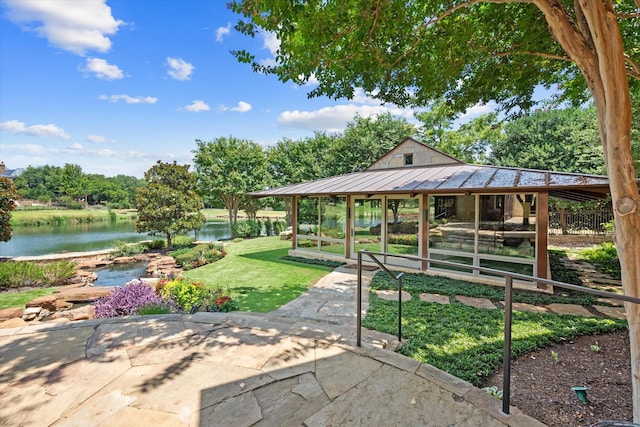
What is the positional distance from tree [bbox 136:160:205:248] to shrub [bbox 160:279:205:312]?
8.11 meters

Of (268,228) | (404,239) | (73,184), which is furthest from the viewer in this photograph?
(73,184)

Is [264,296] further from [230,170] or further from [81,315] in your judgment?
[230,170]

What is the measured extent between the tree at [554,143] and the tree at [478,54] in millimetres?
12442

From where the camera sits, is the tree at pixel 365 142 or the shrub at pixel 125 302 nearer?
the shrub at pixel 125 302

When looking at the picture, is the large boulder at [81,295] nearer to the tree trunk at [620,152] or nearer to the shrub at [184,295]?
the shrub at [184,295]

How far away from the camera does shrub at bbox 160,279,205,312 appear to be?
15.3 ft

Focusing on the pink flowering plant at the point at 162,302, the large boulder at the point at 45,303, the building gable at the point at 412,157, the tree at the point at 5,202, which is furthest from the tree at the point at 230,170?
the pink flowering plant at the point at 162,302

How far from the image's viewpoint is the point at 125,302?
14.9 ft

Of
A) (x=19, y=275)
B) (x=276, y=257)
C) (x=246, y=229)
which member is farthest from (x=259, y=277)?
(x=246, y=229)

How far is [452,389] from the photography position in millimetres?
2105

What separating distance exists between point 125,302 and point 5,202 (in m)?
9.49

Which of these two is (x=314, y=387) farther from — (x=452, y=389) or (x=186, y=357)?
(x=186, y=357)

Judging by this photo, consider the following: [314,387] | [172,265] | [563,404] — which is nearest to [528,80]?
[563,404]

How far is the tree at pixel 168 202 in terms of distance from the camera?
12.1 m
